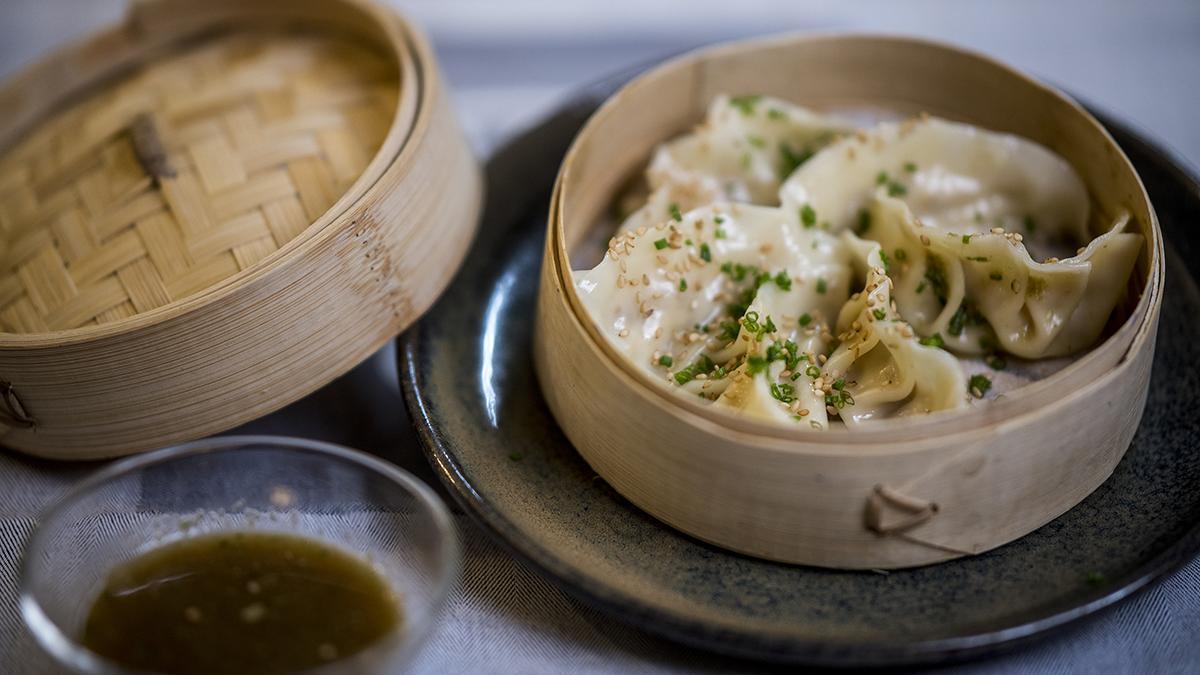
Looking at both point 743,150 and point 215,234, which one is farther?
point 743,150

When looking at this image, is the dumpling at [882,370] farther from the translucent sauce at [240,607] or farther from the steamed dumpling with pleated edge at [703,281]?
the translucent sauce at [240,607]

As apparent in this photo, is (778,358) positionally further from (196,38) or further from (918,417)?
(196,38)

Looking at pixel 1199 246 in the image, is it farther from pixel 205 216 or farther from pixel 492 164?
pixel 205 216

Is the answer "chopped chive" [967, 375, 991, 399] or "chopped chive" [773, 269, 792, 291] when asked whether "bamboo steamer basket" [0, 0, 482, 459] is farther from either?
"chopped chive" [967, 375, 991, 399]

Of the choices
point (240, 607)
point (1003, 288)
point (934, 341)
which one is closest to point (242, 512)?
point (240, 607)

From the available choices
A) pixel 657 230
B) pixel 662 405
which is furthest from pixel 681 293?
pixel 662 405

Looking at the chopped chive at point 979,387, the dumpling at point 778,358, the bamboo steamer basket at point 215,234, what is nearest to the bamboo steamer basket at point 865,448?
the dumpling at point 778,358
